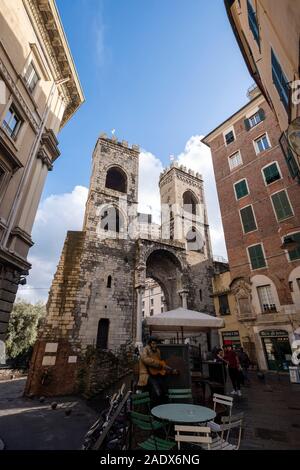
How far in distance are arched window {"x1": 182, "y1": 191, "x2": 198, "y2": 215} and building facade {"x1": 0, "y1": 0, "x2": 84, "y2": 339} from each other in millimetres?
15899

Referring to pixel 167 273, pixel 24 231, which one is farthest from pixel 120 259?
pixel 24 231

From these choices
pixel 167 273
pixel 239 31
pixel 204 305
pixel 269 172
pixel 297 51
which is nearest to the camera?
pixel 297 51

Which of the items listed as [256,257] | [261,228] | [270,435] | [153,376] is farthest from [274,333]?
[153,376]

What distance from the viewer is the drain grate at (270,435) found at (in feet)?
12.8

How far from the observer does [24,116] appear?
8703 millimetres

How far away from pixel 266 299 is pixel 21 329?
23.4m

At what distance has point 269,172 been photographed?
1545 cm

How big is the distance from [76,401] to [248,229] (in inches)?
576

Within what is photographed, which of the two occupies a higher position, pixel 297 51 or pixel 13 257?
pixel 297 51

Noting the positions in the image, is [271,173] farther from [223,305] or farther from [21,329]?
[21,329]

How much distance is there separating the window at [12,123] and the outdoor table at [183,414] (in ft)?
31.7

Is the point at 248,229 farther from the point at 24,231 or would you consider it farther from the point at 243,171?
the point at 24,231

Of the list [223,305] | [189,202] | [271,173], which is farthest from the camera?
[189,202]

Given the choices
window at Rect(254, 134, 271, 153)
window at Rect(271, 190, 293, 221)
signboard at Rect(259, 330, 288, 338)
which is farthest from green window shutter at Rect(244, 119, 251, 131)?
signboard at Rect(259, 330, 288, 338)
